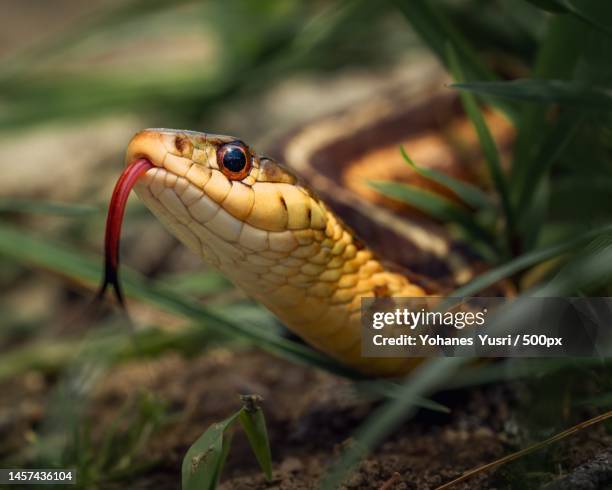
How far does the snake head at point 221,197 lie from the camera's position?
1.21m

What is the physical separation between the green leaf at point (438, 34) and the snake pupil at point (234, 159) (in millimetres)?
432

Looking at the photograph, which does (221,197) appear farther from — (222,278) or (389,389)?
(222,278)

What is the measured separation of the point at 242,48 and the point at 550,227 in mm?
1554

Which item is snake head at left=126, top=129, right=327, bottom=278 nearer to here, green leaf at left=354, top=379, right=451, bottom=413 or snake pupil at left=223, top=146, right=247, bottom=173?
snake pupil at left=223, top=146, right=247, bottom=173

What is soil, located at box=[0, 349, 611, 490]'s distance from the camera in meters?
1.15

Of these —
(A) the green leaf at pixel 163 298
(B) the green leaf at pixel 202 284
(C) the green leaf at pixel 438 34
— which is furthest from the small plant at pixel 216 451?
(B) the green leaf at pixel 202 284

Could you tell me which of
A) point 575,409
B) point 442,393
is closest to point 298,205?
point 442,393

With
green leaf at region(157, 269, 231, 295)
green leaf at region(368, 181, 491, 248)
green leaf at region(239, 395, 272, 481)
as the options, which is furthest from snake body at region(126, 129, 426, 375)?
green leaf at region(157, 269, 231, 295)

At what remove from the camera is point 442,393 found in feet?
4.63

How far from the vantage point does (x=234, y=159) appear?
A: 1264 millimetres

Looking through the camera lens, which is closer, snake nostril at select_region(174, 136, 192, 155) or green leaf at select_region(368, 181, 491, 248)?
snake nostril at select_region(174, 136, 192, 155)

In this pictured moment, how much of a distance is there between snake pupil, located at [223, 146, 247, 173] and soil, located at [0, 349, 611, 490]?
18.6 inches

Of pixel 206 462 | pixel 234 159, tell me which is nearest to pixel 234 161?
pixel 234 159

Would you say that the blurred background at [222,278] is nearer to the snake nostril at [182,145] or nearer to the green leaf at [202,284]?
the green leaf at [202,284]
